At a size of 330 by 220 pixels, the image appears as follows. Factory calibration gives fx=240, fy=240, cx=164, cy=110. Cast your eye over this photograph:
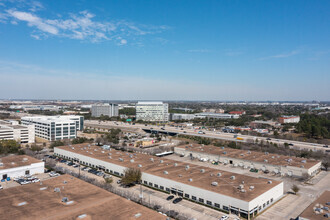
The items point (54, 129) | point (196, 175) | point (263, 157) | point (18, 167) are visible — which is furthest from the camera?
point (54, 129)

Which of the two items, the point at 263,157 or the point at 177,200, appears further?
the point at 263,157

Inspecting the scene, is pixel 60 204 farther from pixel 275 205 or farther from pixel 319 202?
pixel 319 202

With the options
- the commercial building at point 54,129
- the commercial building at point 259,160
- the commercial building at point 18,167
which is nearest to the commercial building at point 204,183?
the commercial building at point 18,167

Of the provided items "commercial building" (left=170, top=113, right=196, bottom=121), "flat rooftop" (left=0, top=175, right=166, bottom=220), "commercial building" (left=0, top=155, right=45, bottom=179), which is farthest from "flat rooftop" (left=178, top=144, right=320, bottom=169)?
"commercial building" (left=170, top=113, right=196, bottom=121)

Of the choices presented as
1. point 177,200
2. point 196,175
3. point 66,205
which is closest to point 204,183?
point 196,175

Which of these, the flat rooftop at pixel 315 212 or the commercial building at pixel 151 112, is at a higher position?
the commercial building at pixel 151 112

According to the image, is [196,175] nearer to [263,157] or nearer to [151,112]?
[263,157]

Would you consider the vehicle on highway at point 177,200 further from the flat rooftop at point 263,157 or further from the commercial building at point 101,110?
the commercial building at point 101,110
